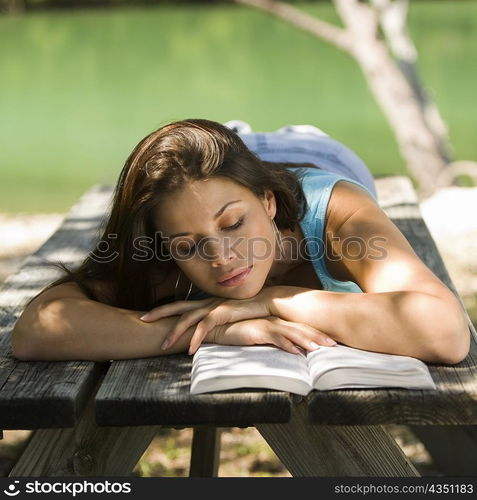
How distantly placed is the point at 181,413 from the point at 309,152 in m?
2.18

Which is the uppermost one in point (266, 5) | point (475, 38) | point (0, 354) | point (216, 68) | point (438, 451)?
point (0, 354)

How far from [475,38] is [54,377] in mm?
20855

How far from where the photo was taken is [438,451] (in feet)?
12.2

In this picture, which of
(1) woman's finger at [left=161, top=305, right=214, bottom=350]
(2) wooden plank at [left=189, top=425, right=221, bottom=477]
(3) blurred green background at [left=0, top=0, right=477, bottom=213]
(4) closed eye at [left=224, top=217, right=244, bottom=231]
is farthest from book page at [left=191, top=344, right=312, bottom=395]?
(3) blurred green background at [left=0, top=0, right=477, bottom=213]

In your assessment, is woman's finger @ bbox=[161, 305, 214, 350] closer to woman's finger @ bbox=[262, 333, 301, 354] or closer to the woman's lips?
the woman's lips

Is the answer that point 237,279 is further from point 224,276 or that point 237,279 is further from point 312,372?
point 312,372

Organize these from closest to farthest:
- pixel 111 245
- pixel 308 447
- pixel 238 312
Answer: pixel 308 447
pixel 238 312
pixel 111 245

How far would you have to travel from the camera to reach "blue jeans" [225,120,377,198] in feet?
13.4

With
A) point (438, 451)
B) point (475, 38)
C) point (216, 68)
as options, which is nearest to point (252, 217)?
point (438, 451)

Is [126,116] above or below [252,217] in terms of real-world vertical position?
below

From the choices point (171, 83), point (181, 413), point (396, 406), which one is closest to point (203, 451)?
point (181, 413)

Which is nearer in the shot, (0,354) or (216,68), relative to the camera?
(0,354)

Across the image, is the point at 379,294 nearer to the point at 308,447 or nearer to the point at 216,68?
the point at 308,447

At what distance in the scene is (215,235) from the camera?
2.57 metres
